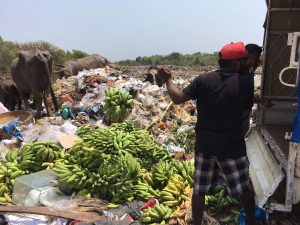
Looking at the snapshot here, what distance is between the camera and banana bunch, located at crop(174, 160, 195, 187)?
18.5 ft


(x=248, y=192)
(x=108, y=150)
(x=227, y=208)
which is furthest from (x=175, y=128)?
(x=248, y=192)

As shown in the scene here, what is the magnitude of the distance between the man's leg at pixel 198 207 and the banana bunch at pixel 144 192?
1.26 meters

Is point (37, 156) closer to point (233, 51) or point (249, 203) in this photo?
point (249, 203)

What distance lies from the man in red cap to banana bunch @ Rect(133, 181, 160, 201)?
1444 mm

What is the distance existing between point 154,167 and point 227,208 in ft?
4.66

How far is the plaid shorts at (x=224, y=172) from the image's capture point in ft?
13.0

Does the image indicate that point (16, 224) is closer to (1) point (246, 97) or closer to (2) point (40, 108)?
(1) point (246, 97)

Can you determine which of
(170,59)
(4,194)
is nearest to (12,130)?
(4,194)

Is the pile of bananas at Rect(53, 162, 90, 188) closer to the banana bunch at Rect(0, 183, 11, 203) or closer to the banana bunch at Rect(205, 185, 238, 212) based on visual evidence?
the banana bunch at Rect(0, 183, 11, 203)

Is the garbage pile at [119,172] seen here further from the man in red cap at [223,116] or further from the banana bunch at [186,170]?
the man in red cap at [223,116]

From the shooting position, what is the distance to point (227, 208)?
4.82 metres

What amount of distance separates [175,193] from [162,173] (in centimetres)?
51

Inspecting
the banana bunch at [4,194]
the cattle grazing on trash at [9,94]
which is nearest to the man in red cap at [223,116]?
the banana bunch at [4,194]

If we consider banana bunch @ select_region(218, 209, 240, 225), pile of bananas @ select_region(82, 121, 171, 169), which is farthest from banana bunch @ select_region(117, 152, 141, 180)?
banana bunch @ select_region(218, 209, 240, 225)
